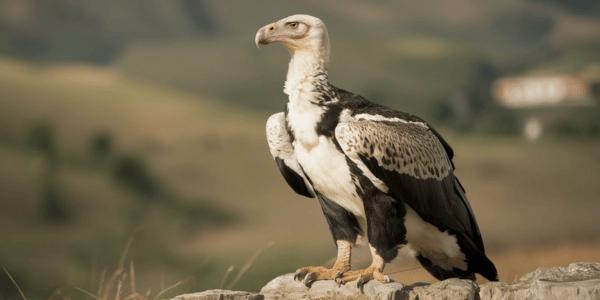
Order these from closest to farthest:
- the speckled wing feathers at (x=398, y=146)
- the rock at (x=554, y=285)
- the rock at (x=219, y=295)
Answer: the rock at (x=554, y=285)
the rock at (x=219, y=295)
the speckled wing feathers at (x=398, y=146)

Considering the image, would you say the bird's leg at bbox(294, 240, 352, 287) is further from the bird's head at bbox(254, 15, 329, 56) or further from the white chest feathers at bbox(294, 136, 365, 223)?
the bird's head at bbox(254, 15, 329, 56)

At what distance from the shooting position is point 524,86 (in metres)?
49.9

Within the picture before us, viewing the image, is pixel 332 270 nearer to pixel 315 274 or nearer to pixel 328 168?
pixel 315 274

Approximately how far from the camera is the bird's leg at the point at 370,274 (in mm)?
7160

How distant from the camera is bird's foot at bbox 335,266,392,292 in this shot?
7.14 meters

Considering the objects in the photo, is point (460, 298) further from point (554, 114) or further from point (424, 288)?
point (554, 114)

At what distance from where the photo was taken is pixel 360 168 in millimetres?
7188

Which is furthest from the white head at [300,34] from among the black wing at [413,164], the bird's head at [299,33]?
the black wing at [413,164]

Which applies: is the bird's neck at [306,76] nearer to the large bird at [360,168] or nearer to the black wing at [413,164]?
the large bird at [360,168]

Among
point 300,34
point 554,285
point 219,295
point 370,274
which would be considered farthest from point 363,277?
point 300,34

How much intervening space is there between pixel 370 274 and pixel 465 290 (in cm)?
79

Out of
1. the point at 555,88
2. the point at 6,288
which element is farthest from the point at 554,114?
the point at 6,288

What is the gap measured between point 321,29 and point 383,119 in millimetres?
919

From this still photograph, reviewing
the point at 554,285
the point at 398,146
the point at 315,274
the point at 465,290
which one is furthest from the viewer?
the point at 315,274
